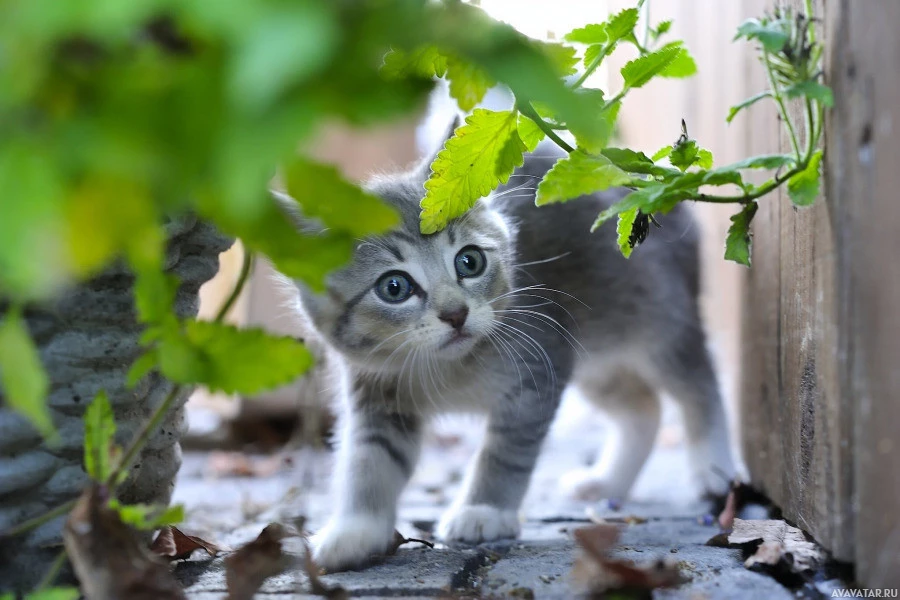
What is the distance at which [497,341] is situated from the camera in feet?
6.90

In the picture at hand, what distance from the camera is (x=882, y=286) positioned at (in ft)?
3.61

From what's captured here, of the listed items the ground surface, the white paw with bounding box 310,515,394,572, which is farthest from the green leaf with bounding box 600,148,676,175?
the white paw with bounding box 310,515,394,572

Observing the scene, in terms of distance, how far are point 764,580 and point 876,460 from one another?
36 centimetres

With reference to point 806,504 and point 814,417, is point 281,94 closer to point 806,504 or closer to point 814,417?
point 814,417

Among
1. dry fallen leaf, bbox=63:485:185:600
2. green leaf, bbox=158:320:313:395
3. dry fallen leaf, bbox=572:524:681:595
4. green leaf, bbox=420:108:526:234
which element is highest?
green leaf, bbox=420:108:526:234

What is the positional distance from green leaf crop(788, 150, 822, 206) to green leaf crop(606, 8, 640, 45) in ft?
1.20

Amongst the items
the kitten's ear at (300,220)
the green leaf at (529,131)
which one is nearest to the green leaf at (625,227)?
the green leaf at (529,131)

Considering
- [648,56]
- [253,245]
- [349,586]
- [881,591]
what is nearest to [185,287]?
[349,586]

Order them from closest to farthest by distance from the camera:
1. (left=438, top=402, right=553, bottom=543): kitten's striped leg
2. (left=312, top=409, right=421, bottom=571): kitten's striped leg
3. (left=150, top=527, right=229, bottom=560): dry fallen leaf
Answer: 1. (left=150, top=527, right=229, bottom=560): dry fallen leaf
2. (left=312, top=409, right=421, bottom=571): kitten's striped leg
3. (left=438, top=402, right=553, bottom=543): kitten's striped leg

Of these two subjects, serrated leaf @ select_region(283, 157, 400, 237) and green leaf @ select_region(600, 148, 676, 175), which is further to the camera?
green leaf @ select_region(600, 148, 676, 175)

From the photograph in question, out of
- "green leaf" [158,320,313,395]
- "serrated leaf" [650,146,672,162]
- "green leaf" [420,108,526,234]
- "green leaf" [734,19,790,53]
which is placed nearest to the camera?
"green leaf" [158,320,313,395]

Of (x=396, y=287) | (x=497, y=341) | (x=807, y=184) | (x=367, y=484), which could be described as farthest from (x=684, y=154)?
(x=367, y=484)

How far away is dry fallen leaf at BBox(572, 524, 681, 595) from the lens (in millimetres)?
1147

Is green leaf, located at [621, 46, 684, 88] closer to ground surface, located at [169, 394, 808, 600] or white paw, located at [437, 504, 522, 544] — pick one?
ground surface, located at [169, 394, 808, 600]
